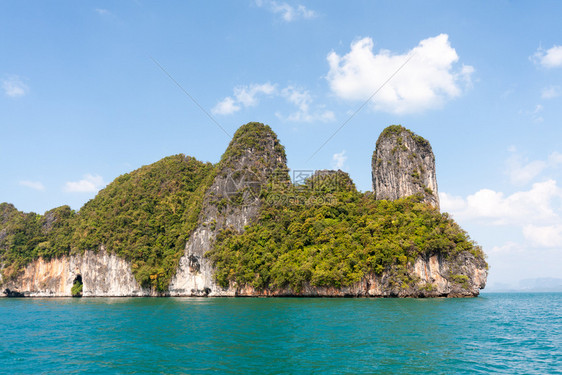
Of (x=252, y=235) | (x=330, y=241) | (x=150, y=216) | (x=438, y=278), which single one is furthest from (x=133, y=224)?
(x=438, y=278)

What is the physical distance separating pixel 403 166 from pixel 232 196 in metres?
28.0

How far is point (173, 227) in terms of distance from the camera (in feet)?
227

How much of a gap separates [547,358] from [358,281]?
2886 centimetres

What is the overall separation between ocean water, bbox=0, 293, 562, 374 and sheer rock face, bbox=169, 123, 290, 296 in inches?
1243

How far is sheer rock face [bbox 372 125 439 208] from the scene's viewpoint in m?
57.0

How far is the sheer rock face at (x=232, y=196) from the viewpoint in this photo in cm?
5791

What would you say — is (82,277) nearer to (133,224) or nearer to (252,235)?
(133,224)

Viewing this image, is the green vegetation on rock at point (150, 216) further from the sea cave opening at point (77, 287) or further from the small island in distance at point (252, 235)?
the sea cave opening at point (77, 287)

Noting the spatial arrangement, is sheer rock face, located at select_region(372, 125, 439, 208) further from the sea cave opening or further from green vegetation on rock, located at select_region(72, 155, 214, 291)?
the sea cave opening

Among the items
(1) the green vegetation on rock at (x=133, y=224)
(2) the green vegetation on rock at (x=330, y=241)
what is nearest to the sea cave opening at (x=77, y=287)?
(1) the green vegetation on rock at (x=133, y=224)

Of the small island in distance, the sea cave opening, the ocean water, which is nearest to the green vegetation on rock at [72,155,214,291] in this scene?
the small island in distance

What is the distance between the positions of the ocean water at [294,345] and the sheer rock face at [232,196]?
31579 millimetres

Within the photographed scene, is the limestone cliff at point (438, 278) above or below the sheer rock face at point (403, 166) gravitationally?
below

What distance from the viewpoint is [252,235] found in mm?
56812
